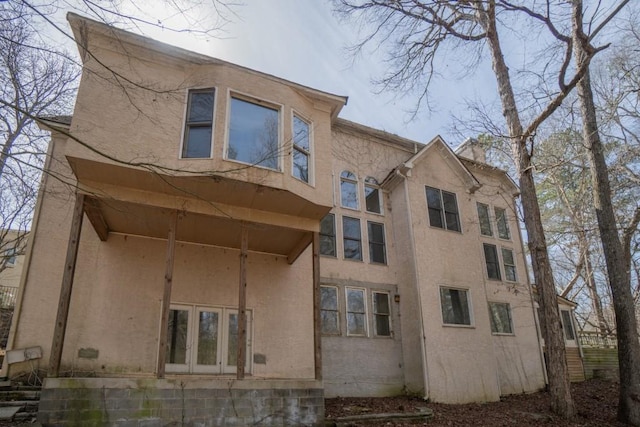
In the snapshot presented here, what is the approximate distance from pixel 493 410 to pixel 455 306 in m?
2.99

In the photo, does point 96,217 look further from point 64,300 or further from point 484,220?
point 484,220

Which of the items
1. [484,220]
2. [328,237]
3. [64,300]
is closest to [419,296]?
[328,237]

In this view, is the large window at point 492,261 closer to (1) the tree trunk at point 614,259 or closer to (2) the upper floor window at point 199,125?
(1) the tree trunk at point 614,259

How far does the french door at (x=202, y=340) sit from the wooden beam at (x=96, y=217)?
2.24 metres

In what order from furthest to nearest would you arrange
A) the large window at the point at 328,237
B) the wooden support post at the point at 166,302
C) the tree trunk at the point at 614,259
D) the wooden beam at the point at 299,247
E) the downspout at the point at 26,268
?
the large window at the point at 328,237
the tree trunk at the point at 614,259
the wooden beam at the point at 299,247
the downspout at the point at 26,268
the wooden support post at the point at 166,302

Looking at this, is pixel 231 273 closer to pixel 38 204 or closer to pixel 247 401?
pixel 247 401

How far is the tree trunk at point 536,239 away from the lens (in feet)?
33.3

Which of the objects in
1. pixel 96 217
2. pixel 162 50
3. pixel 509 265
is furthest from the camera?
pixel 509 265

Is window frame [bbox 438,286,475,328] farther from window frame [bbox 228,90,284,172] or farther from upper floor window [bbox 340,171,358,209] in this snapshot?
window frame [bbox 228,90,284,172]

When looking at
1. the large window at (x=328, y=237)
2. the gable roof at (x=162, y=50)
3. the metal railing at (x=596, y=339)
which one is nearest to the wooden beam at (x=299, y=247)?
the large window at (x=328, y=237)

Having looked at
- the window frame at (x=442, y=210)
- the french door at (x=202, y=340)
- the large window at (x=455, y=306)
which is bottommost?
the french door at (x=202, y=340)

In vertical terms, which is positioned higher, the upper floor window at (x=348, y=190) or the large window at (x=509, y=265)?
the upper floor window at (x=348, y=190)

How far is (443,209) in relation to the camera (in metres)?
14.2

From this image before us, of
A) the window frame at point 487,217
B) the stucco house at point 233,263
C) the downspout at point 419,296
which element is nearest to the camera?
the stucco house at point 233,263
